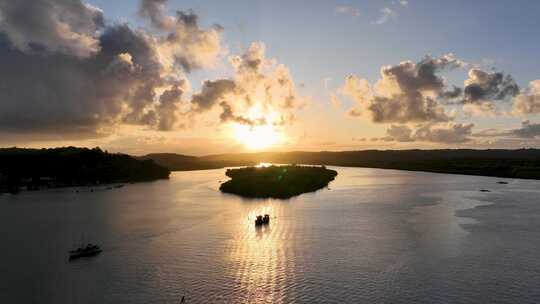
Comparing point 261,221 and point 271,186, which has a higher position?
point 271,186

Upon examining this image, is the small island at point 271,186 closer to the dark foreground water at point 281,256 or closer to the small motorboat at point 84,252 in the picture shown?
the dark foreground water at point 281,256

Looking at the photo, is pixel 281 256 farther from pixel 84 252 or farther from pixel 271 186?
pixel 271 186

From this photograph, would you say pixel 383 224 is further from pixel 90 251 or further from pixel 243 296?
pixel 90 251

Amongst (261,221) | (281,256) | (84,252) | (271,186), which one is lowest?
(281,256)

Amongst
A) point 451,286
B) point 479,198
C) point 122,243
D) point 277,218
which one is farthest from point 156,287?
point 479,198

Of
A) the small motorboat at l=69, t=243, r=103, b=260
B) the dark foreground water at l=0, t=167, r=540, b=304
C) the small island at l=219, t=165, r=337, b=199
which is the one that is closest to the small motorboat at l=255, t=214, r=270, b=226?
the dark foreground water at l=0, t=167, r=540, b=304

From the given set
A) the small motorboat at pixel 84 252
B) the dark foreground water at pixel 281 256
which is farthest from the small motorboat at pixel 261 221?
the small motorboat at pixel 84 252

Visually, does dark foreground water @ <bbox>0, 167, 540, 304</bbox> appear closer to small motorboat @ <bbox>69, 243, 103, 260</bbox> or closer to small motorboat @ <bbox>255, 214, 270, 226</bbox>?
small motorboat @ <bbox>69, 243, 103, 260</bbox>

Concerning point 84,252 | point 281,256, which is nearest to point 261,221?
point 281,256
